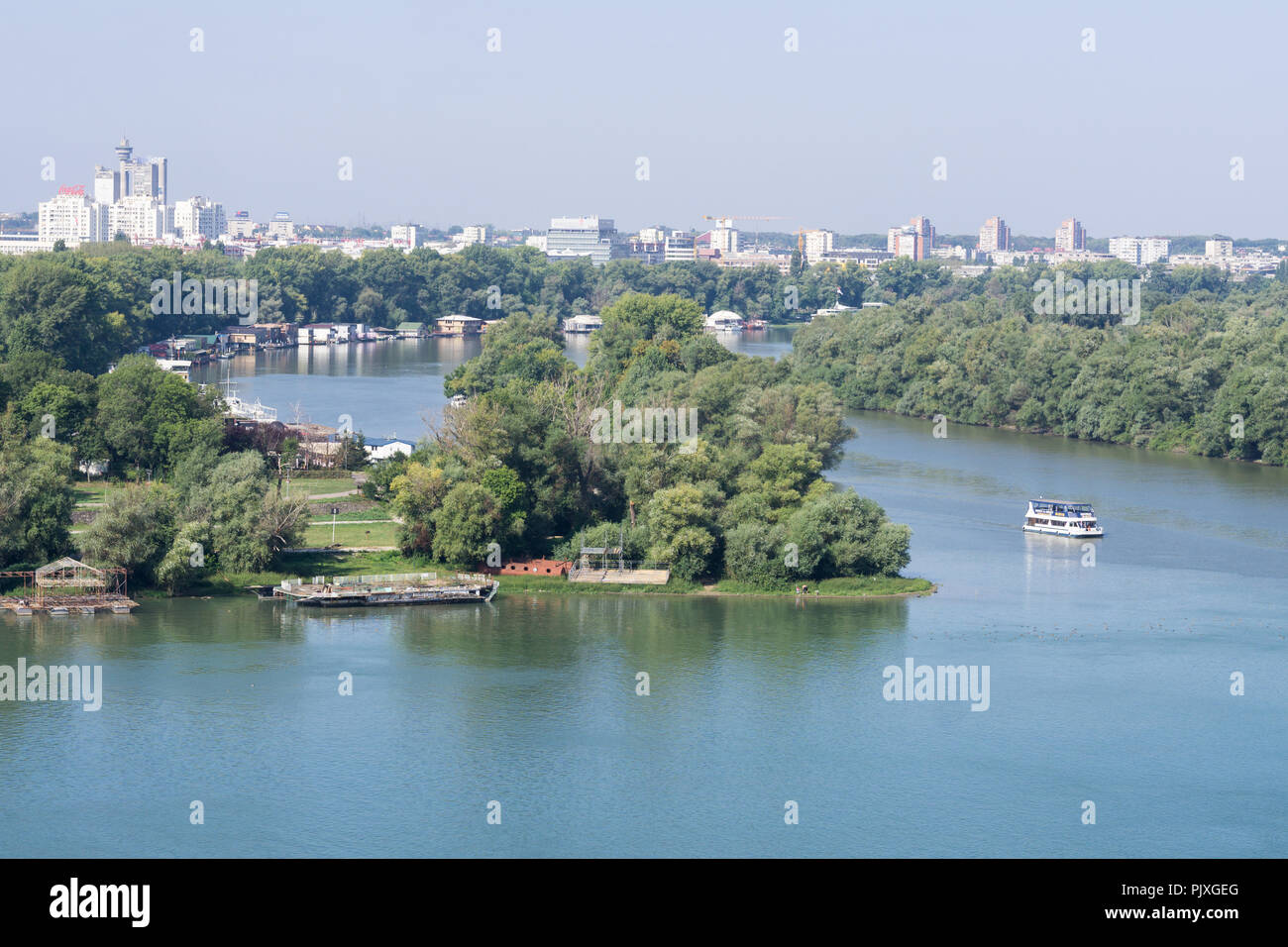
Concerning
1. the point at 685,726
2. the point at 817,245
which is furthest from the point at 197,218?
the point at 685,726

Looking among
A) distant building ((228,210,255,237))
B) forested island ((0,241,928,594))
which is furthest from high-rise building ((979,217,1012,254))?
forested island ((0,241,928,594))

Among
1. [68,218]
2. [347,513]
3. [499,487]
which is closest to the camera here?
[499,487]

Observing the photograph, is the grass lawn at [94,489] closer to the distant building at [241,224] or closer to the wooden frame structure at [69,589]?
the wooden frame structure at [69,589]

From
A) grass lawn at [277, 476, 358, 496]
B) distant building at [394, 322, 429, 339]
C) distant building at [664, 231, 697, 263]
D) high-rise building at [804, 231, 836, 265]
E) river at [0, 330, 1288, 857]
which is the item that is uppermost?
high-rise building at [804, 231, 836, 265]

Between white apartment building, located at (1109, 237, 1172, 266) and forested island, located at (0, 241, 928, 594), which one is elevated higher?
white apartment building, located at (1109, 237, 1172, 266)

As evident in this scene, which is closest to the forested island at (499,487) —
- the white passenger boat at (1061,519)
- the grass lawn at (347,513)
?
the grass lawn at (347,513)

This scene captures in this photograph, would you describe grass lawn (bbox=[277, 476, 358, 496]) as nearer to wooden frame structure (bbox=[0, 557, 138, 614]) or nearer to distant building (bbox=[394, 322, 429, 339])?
wooden frame structure (bbox=[0, 557, 138, 614])

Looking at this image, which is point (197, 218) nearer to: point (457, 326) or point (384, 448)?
point (457, 326)
